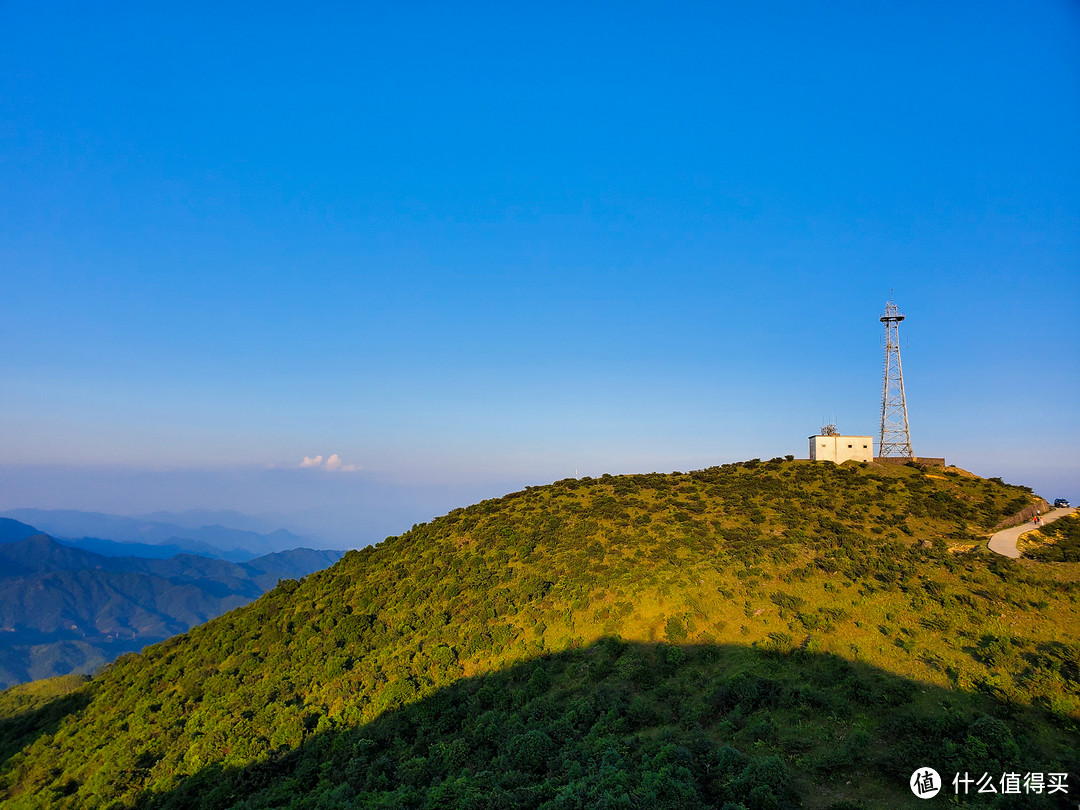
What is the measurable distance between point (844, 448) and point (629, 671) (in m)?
39.7

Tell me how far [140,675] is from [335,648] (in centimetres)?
2096

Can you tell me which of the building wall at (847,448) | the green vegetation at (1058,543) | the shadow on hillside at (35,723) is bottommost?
the shadow on hillside at (35,723)

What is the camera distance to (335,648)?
43.7 meters

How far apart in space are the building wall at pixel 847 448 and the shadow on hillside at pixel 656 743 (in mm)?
34639

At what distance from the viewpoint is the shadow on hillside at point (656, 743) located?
19.1 metres

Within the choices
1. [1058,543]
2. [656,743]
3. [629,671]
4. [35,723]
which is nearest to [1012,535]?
[1058,543]

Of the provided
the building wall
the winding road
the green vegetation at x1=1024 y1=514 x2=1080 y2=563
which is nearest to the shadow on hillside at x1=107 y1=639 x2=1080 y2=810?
the green vegetation at x1=1024 y1=514 x2=1080 y2=563

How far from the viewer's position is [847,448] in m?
58.1

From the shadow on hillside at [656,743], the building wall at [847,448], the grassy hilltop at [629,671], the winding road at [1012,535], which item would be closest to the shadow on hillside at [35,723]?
the grassy hilltop at [629,671]

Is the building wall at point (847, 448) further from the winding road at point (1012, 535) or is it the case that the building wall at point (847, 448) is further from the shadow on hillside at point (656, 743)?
the shadow on hillside at point (656, 743)

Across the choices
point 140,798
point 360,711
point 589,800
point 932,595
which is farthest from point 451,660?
point 932,595

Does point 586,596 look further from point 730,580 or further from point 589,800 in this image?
point 589,800

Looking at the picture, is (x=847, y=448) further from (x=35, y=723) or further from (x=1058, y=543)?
(x=35, y=723)

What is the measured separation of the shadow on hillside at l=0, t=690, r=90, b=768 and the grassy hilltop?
0.98 ft
